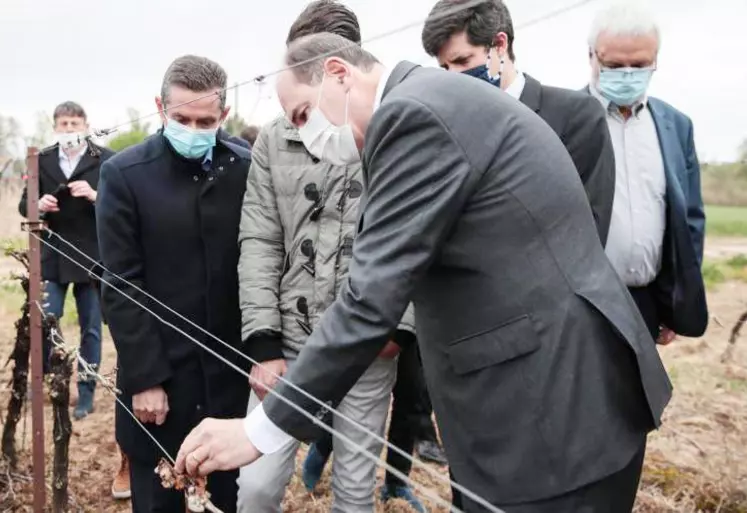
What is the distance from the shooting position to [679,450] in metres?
4.45

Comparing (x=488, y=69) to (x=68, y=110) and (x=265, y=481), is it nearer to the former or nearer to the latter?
(x=265, y=481)

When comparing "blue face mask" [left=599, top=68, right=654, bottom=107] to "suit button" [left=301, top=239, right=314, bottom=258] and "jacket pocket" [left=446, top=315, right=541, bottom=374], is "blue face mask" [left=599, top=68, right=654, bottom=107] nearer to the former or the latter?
"suit button" [left=301, top=239, right=314, bottom=258]

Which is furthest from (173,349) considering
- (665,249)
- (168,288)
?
(665,249)

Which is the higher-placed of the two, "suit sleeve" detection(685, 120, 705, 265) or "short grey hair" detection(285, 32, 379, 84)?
"short grey hair" detection(285, 32, 379, 84)

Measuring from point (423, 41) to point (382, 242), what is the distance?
1476 millimetres

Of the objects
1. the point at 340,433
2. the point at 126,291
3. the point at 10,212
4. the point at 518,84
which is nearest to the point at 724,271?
the point at 518,84

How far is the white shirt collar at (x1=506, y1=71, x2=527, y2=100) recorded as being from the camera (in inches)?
102

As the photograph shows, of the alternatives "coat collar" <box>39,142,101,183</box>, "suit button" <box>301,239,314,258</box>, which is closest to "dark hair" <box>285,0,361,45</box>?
"suit button" <box>301,239,314,258</box>

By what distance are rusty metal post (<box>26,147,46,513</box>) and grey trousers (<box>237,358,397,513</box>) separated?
1046mm

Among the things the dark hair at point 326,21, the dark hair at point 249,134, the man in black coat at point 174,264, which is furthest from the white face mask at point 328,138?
the dark hair at point 249,134

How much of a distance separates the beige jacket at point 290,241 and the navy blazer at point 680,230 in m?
0.94

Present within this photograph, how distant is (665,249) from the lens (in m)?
2.69

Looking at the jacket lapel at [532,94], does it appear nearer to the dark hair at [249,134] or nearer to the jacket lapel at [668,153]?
the jacket lapel at [668,153]

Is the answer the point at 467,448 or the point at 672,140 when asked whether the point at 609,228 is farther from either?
the point at 467,448
